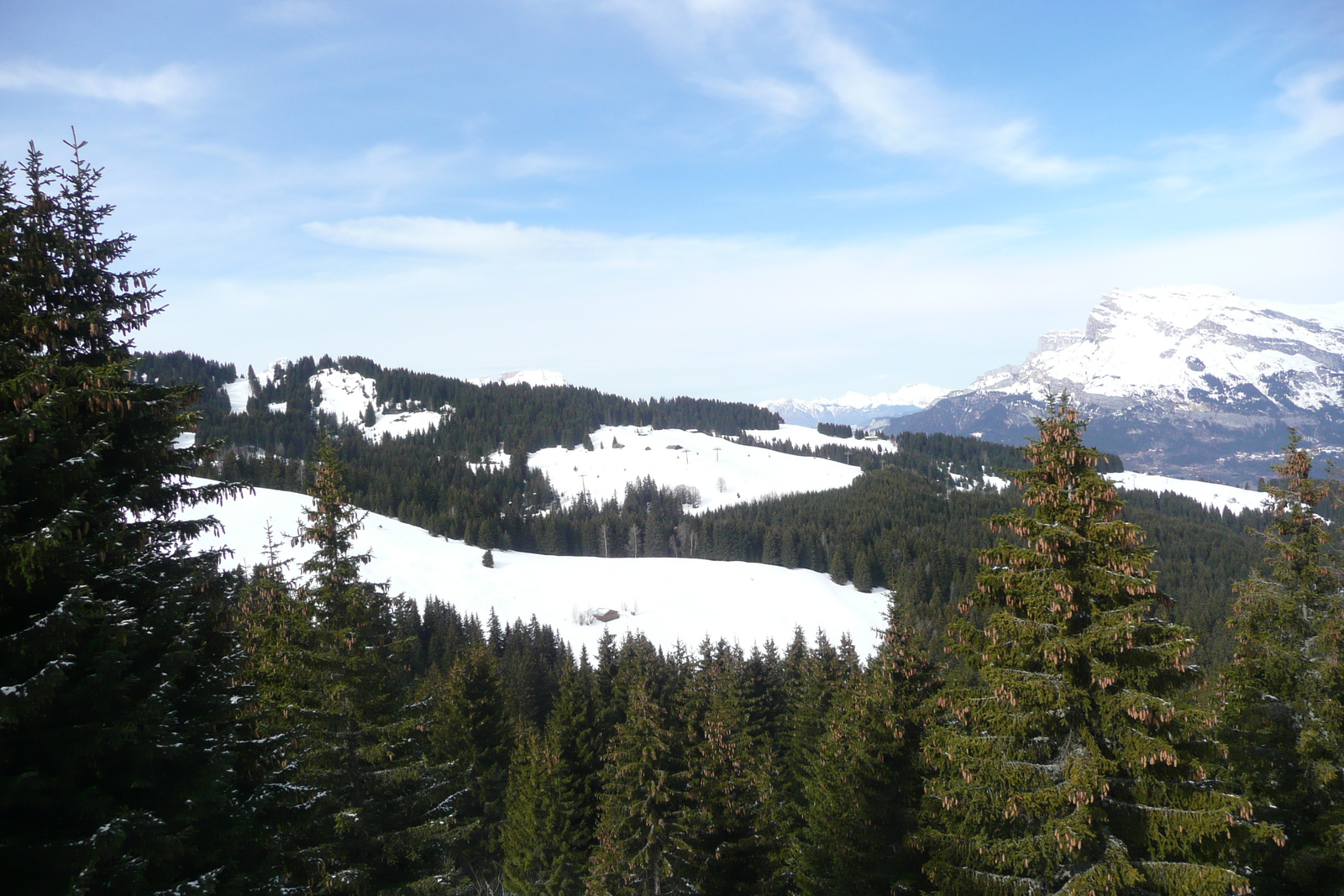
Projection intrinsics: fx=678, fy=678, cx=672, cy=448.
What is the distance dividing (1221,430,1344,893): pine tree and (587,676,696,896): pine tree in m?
14.7

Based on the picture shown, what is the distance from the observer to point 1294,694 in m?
15.6

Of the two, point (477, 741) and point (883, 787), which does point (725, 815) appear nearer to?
point (883, 787)

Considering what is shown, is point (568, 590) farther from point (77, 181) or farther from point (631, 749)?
point (77, 181)

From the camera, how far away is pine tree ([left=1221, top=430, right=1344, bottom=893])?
14.5m

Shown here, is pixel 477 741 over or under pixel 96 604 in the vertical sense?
under

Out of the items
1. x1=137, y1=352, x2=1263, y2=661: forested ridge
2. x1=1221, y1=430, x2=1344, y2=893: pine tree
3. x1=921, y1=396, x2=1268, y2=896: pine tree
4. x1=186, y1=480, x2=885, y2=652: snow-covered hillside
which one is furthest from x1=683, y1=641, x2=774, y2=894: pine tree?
x1=137, y1=352, x2=1263, y2=661: forested ridge

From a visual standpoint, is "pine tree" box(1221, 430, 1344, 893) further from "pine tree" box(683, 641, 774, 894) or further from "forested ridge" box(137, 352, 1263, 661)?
"forested ridge" box(137, 352, 1263, 661)

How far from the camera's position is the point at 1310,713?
1506cm

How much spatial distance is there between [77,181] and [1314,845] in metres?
26.3

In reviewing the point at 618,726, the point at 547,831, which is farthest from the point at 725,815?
the point at 547,831

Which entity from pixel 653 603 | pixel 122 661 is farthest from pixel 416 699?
pixel 653 603

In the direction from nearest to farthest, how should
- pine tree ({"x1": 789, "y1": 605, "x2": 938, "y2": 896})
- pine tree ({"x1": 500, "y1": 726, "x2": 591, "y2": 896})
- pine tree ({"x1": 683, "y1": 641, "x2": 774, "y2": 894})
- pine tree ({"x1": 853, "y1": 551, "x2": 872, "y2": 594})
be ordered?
pine tree ({"x1": 789, "y1": 605, "x2": 938, "y2": 896}), pine tree ({"x1": 683, "y1": 641, "x2": 774, "y2": 894}), pine tree ({"x1": 500, "y1": 726, "x2": 591, "y2": 896}), pine tree ({"x1": 853, "y1": 551, "x2": 872, "y2": 594})

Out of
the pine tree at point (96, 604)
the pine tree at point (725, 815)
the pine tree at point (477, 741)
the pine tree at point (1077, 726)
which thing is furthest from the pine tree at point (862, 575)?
the pine tree at point (96, 604)

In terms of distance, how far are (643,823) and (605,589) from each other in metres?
81.9
